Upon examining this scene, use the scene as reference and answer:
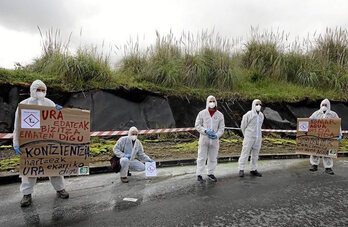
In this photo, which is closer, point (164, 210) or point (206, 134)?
point (164, 210)

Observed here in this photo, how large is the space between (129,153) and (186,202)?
203 cm

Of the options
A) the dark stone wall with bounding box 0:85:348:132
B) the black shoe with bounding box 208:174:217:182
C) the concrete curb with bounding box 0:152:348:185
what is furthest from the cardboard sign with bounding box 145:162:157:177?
the dark stone wall with bounding box 0:85:348:132

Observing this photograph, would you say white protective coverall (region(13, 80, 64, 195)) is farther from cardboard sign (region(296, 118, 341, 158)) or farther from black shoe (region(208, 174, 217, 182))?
cardboard sign (region(296, 118, 341, 158))

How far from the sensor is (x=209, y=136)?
646 centimetres

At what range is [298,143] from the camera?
26.7 ft

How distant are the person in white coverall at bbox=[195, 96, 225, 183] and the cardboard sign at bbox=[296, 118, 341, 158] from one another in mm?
2830

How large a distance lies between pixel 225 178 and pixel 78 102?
577cm

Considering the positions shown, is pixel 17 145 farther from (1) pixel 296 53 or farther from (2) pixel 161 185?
(1) pixel 296 53

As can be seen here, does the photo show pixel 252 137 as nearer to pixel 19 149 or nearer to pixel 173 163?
pixel 173 163

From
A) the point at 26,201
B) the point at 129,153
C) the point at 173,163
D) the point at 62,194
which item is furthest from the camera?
the point at 173,163

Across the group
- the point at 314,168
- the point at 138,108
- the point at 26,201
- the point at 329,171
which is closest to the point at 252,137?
the point at 314,168

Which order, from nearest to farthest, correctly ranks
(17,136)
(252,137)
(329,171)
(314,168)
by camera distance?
(17,136)
(252,137)
(329,171)
(314,168)

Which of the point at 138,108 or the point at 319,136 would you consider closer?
the point at 319,136

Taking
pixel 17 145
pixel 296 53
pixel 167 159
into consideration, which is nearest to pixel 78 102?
pixel 167 159
